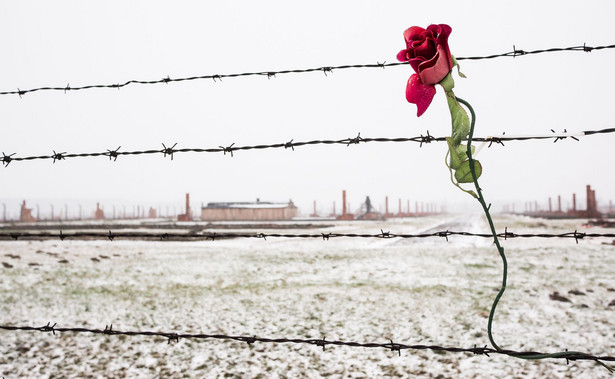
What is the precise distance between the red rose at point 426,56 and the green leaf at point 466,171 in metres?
0.29

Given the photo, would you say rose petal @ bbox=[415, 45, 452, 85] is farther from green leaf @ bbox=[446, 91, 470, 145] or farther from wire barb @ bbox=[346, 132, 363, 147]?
wire barb @ bbox=[346, 132, 363, 147]

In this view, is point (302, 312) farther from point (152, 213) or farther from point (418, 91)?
point (152, 213)

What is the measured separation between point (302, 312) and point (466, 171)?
667cm

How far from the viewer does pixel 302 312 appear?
766 centimetres

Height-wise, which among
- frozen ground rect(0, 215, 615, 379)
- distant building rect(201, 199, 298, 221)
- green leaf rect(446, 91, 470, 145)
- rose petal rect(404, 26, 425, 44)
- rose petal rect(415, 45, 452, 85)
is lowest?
frozen ground rect(0, 215, 615, 379)

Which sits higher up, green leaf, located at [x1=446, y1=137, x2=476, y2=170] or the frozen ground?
green leaf, located at [x1=446, y1=137, x2=476, y2=170]

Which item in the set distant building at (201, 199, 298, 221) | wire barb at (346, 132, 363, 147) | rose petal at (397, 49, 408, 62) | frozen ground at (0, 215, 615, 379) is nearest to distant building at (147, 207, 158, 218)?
distant building at (201, 199, 298, 221)

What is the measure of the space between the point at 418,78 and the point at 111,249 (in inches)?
752

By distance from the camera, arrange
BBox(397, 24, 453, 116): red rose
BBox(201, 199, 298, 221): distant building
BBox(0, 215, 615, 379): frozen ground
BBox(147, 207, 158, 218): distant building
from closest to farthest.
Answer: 1. BBox(397, 24, 453, 116): red rose
2. BBox(0, 215, 615, 379): frozen ground
3. BBox(201, 199, 298, 221): distant building
4. BBox(147, 207, 158, 218): distant building

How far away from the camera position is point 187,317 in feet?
24.4

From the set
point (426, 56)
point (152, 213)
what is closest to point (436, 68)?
point (426, 56)

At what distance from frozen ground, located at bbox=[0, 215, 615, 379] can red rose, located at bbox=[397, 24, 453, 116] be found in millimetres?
4425

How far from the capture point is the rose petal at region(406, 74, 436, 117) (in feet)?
4.67

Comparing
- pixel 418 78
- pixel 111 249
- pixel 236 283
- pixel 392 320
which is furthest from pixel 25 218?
pixel 418 78
